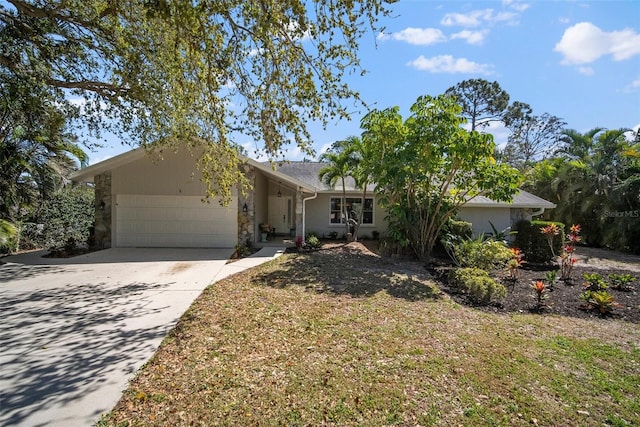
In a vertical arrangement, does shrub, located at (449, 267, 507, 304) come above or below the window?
below

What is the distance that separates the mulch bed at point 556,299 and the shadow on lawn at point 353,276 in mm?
628

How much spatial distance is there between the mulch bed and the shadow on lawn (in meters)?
0.63

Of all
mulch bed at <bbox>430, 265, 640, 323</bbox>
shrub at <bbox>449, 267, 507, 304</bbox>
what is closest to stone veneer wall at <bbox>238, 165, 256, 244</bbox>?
mulch bed at <bbox>430, 265, 640, 323</bbox>

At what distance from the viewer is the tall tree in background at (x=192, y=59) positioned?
474cm

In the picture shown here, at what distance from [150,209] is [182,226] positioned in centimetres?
136

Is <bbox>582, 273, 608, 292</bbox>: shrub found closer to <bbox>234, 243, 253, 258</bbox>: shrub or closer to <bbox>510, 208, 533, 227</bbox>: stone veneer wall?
<bbox>510, 208, 533, 227</bbox>: stone veneer wall

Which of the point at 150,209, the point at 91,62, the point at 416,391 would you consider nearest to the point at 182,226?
the point at 150,209

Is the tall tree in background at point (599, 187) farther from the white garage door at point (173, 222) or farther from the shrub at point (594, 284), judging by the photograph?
the white garage door at point (173, 222)

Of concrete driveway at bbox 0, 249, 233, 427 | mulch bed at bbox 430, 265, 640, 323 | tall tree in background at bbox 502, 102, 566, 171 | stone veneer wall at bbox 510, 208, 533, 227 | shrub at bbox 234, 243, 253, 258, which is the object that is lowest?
mulch bed at bbox 430, 265, 640, 323

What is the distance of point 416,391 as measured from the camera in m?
3.28

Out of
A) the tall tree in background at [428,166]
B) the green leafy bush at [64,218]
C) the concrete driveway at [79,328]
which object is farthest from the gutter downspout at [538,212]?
the green leafy bush at [64,218]

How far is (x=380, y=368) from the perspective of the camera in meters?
3.71

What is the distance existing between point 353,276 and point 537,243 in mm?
7710

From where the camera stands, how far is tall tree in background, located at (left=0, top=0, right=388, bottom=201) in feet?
15.6
